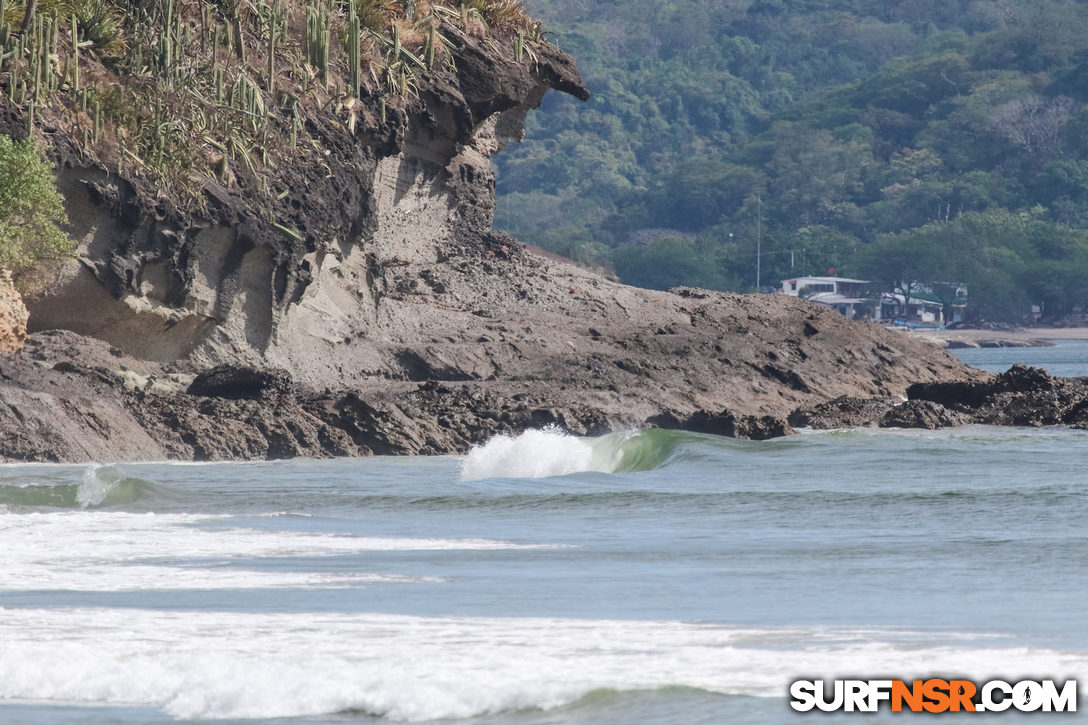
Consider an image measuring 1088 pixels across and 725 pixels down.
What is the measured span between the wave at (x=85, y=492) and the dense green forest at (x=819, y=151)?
8736 centimetres

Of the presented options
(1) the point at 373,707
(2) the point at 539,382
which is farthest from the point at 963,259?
(1) the point at 373,707

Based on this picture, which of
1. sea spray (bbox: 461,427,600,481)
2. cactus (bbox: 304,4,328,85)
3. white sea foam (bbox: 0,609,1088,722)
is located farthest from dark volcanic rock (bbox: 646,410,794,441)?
white sea foam (bbox: 0,609,1088,722)

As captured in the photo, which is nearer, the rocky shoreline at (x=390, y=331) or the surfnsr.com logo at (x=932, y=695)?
the surfnsr.com logo at (x=932, y=695)

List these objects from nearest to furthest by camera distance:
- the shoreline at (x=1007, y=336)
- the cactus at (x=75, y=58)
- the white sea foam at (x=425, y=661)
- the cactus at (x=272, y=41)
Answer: the white sea foam at (x=425, y=661) < the cactus at (x=75, y=58) < the cactus at (x=272, y=41) < the shoreline at (x=1007, y=336)

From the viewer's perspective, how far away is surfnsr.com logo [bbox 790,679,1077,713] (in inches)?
308

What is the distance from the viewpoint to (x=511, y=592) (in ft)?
37.9

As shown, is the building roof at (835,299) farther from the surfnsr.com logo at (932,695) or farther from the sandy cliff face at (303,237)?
the surfnsr.com logo at (932,695)

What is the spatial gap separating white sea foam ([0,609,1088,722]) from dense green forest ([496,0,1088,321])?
315ft

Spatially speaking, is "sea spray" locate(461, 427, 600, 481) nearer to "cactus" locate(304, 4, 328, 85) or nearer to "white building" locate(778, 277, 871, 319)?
"cactus" locate(304, 4, 328, 85)

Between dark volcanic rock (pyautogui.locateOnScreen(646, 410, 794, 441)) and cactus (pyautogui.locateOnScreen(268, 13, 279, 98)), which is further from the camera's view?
dark volcanic rock (pyautogui.locateOnScreen(646, 410, 794, 441))

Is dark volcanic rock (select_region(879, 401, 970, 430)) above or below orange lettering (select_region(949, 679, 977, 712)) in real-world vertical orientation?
below

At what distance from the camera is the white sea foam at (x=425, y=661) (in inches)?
327

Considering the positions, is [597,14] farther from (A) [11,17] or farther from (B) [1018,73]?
(A) [11,17]

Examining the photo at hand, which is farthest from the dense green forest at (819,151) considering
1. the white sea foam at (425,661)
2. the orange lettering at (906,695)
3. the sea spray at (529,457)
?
the orange lettering at (906,695)
